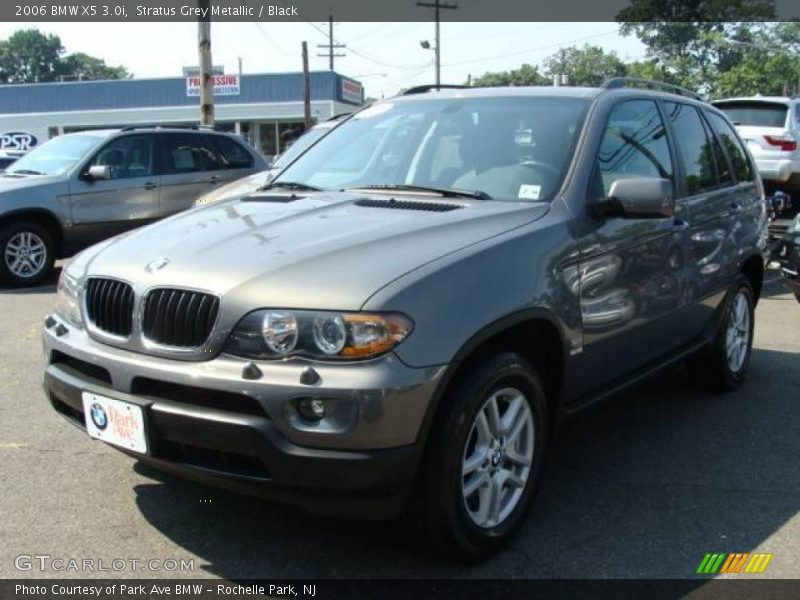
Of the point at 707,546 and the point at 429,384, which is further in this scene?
the point at 707,546

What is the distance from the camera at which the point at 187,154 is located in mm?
10453

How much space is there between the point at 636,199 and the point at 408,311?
1.37 meters

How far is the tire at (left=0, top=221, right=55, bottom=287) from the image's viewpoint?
902 centimetres

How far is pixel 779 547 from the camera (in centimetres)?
323

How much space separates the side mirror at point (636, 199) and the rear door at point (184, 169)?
759 cm

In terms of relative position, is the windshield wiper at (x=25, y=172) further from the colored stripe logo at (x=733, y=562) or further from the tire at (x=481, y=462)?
the colored stripe logo at (x=733, y=562)

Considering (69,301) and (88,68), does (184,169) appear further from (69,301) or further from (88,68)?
(88,68)

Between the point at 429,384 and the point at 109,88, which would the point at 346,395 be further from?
the point at 109,88

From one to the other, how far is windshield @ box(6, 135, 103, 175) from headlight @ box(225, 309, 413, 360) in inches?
304

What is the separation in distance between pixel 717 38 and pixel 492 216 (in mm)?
63491

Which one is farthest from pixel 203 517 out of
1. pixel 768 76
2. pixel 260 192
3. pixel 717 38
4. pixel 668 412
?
pixel 717 38

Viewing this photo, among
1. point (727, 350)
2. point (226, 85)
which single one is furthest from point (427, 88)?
point (226, 85)

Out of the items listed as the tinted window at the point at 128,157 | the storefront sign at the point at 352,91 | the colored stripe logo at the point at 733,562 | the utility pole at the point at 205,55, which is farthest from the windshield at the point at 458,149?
the storefront sign at the point at 352,91

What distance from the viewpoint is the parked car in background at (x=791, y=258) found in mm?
7105
